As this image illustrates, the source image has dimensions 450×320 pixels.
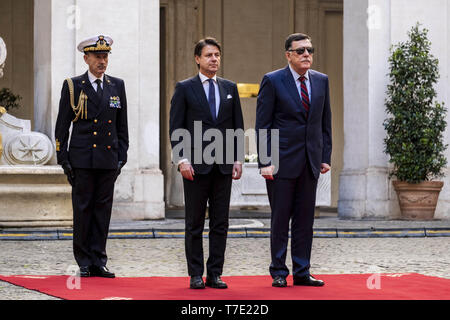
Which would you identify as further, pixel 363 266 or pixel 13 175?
pixel 13 175

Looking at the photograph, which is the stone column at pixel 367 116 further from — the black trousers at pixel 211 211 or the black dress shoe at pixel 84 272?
the black trousers at pixel 211 211

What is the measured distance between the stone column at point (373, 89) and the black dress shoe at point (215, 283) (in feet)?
29.7

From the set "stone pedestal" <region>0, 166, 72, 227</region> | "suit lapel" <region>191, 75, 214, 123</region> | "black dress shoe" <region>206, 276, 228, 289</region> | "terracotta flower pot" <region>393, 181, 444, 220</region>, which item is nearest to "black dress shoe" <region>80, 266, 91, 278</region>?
"black dress shoe" <region>206, 276, 228, 289</region>

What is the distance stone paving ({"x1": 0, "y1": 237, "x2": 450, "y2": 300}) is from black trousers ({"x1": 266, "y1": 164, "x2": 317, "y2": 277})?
1100mm

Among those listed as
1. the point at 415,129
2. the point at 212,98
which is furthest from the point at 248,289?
the point at 415,129

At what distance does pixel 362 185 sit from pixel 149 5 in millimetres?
4456

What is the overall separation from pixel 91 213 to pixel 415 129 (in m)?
8.69

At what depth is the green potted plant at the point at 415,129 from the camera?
→ 14828 millimetres

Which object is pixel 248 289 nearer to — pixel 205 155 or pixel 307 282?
pixel 307 282

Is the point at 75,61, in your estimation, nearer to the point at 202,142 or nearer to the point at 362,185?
the point at 362,185

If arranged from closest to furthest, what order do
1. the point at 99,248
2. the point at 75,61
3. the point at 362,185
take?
the point at 99,248
the point at 75,61
the point at 362,185

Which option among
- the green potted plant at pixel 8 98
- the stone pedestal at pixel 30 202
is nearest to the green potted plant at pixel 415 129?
the stone pedestal at pixel 30 202
